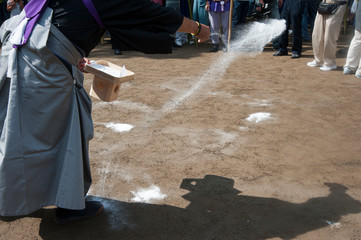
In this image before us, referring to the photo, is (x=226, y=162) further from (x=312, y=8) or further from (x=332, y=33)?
(x=312, y=8)

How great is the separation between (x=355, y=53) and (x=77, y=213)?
5.03 metres

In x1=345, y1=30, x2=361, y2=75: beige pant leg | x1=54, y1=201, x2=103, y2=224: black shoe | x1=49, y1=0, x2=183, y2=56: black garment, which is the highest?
x1=49, y1=0, x2=183, y2=56: black garment

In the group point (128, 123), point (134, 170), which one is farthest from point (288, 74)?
point (134, 170)

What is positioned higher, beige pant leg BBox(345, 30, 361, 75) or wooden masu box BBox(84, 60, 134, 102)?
wooden masu box BBox(84, 60, 134, 102)

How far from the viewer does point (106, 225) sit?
8.76 feet

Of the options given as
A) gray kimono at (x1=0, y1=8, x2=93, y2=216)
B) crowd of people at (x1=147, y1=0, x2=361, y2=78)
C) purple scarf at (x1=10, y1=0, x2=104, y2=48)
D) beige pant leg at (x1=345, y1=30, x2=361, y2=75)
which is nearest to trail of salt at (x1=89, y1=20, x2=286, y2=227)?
crowd of people at (x1=147, y1=0, x2=361, y2=78)

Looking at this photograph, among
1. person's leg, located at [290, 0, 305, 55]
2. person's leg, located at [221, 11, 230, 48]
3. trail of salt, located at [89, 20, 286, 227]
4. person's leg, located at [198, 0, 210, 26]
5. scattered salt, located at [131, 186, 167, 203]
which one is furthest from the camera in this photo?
person's leg, located at [198, 0, 210, 26]

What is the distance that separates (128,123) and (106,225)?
188 centimetres

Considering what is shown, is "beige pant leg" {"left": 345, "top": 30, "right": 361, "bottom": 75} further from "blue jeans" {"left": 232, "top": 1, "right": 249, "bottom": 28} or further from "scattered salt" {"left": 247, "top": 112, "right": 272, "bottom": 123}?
"blue jeans" {"left": 232, "top": 1, "right": 249, "bottom": 28}

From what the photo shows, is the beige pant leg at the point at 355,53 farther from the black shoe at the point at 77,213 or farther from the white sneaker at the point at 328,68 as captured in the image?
the black shoe at the point at 77,213

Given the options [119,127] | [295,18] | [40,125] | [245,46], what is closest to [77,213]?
[40,125]

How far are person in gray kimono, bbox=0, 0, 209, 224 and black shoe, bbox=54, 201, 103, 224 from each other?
30 centimetres

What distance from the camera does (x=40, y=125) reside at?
2301mm

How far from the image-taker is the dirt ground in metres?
2.62
